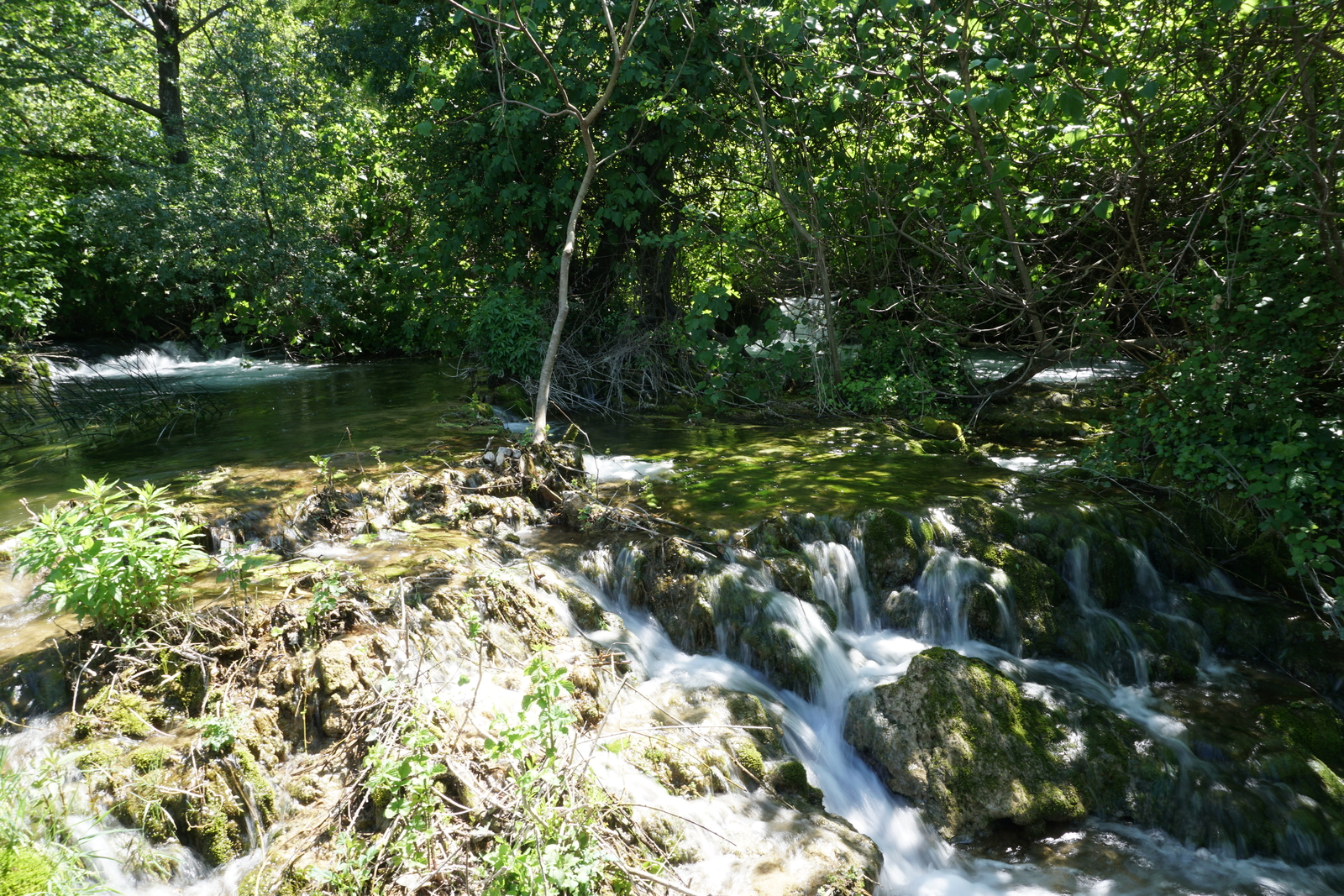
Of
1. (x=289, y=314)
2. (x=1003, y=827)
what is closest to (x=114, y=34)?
(x=289, y=314)

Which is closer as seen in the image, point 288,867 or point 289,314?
point 288,867

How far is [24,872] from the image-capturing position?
9.98ft

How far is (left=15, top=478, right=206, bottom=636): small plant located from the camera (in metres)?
4.00

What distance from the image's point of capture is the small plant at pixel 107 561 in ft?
13.1

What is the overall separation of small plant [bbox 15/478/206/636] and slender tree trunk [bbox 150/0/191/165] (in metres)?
15.5

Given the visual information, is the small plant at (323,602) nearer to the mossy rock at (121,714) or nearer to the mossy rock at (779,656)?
the mossy rock at (121,714)

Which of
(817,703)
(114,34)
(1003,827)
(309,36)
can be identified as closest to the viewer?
(1003,827)

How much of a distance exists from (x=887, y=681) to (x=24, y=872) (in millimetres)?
4718

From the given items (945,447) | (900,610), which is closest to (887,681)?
(900,610)

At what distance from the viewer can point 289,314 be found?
45.1ft

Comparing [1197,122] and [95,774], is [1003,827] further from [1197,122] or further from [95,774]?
[1197,122]

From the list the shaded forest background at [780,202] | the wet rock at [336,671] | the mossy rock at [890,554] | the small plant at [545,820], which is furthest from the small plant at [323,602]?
the shaded forest background at [780,202]

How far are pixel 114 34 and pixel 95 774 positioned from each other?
66.1 ft

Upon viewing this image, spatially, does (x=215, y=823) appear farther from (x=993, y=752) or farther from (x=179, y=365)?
(x=179, y=365)
